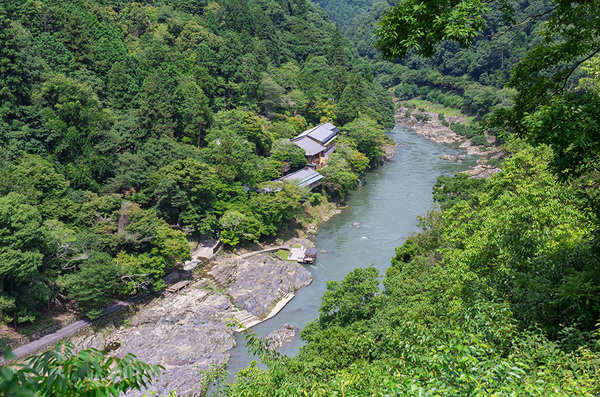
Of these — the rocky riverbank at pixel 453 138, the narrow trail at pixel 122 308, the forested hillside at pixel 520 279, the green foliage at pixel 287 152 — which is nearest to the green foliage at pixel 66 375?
the forested hillside at pixel 520 279

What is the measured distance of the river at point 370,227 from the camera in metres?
22.8

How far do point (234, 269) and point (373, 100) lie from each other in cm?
3613

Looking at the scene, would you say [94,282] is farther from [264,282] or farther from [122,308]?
[264,282]

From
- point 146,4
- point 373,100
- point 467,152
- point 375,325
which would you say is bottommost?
point 467,152

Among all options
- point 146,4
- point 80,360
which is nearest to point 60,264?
point 80,360

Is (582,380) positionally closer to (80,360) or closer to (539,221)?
(80,360)

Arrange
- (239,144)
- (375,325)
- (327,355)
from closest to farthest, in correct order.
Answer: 1. (327,355)
2. (375,325)
3. (239,144)

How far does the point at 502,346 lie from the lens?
6.12 m

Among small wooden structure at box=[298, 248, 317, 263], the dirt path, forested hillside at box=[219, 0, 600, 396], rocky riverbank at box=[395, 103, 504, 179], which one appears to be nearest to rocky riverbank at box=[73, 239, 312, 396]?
the dirt path

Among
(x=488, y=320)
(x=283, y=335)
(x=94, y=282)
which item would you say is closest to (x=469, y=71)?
(x=283, y=335)

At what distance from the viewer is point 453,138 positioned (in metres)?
58.2

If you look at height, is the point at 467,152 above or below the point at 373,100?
below

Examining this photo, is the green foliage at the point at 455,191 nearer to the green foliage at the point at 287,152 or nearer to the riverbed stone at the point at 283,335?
the riverbed stone at the point at 283,335

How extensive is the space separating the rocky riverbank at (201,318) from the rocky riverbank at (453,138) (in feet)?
81.7
